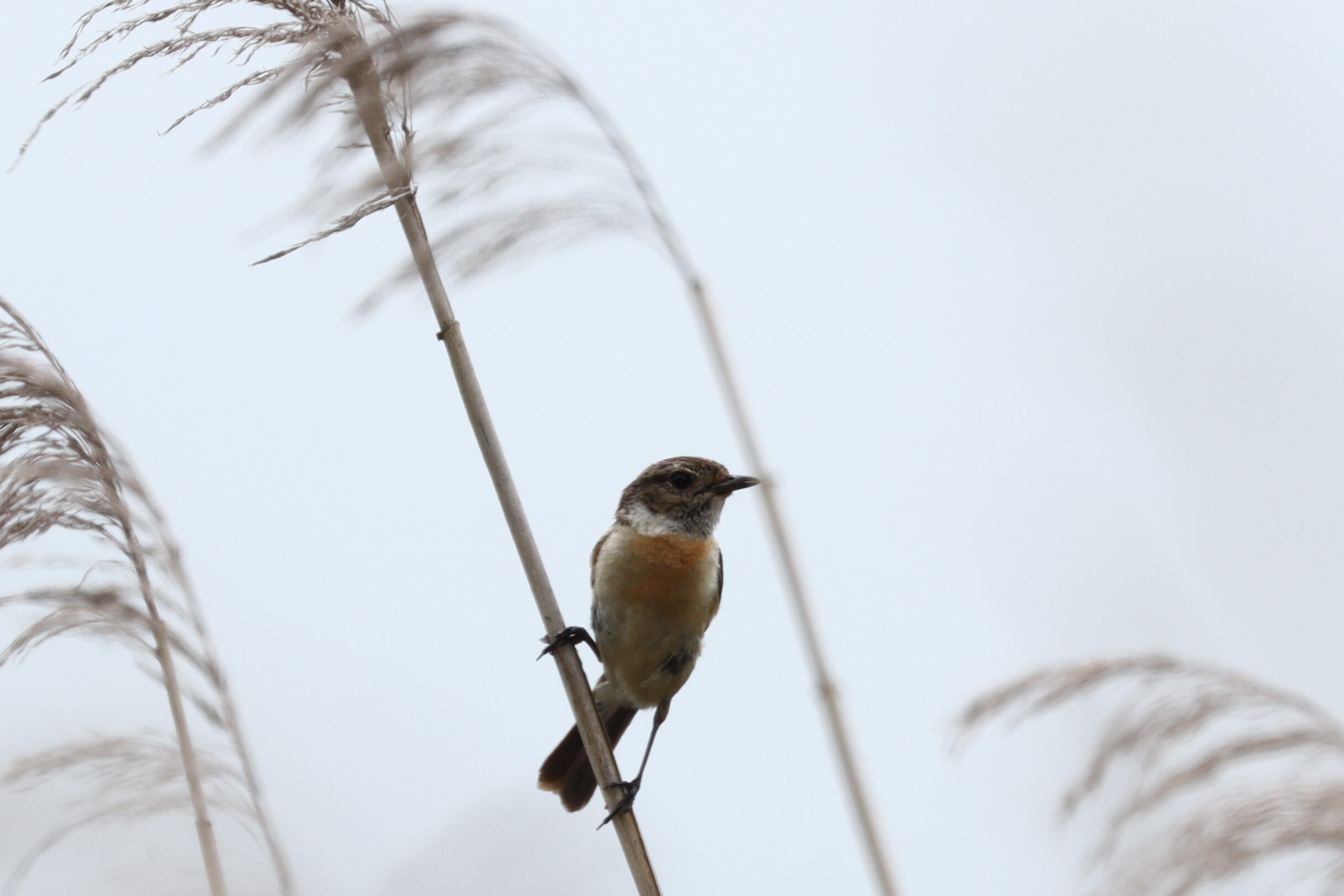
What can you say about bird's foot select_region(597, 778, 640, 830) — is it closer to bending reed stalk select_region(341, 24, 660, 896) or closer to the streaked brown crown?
bending reed stalk select_region(341, 24, 660, 896)

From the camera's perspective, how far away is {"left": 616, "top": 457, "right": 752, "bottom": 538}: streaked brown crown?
3314mm

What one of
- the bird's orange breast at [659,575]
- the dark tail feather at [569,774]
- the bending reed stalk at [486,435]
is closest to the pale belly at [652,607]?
the bird's orange breast at [659,575]

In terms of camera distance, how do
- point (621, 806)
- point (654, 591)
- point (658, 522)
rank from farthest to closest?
point (658, 522), point (654, 591), point (621, 806)

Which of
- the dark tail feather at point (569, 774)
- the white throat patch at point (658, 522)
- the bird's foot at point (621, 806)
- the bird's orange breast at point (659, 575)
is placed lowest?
the dark tail feather at point (569, 774)

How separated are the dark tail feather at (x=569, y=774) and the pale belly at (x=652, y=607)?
0.23m

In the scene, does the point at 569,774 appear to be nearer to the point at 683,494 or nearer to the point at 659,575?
the point at 659,575

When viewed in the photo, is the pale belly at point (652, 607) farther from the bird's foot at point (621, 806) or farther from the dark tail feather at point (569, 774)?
the bird's foot at point (621, 806)

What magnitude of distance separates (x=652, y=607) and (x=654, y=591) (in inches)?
1.6

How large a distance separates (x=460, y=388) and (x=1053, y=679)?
103 cm

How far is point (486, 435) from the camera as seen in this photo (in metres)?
1.92

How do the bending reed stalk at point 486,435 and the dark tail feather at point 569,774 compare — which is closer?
the bending reed stalk at point 486,435

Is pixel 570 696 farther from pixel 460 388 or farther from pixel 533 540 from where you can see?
pixel 460 388

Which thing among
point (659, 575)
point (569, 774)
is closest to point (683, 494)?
point (659, 575)

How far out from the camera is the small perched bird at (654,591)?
3.21 meters
